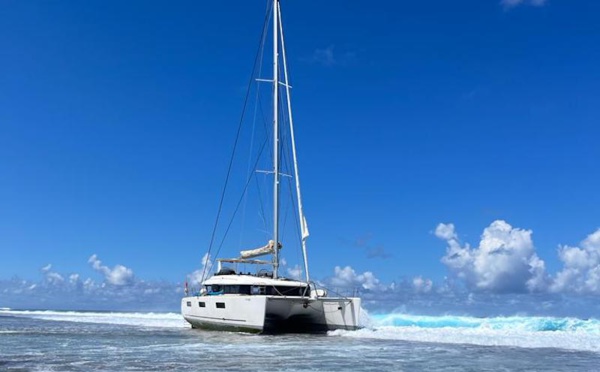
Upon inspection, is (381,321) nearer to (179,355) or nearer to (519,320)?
(519,320)

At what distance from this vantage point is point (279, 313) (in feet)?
93.4

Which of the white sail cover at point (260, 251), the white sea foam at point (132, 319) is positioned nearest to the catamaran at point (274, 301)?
the white sail cover at point (260, 251)

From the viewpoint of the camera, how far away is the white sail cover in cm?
3288

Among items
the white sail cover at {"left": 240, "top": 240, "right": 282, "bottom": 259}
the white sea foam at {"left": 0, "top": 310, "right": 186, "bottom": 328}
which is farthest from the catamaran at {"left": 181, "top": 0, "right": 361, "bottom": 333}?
the white sea foam at {"left": 0, "top": 310, "right": 186, "bottom": 328}

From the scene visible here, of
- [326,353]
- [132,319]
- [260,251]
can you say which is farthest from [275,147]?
[132,319]

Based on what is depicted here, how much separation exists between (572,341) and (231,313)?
15.8m

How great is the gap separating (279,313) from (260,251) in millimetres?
5755

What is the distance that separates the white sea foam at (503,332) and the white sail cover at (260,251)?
18.8 ft

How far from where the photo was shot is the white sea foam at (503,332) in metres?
26.8

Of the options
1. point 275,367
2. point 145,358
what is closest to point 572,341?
point 275,367

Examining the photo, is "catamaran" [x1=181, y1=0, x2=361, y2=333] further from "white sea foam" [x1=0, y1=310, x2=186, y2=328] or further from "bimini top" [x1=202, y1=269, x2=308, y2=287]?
"white sea foam" [x1=0, y1=310, x2=186, y2=328]

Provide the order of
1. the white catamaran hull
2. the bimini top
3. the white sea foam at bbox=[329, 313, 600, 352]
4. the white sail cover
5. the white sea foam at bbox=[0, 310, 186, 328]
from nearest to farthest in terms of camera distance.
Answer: the white sea foam at bbox=[329, 313, 600, 352] → the white catamaran hull → the bimini top → the white sail cover → the white sea foam at bbox=[0, 310, 186, 328]

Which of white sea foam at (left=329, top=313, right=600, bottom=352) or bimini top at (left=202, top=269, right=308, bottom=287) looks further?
bimini top at (left=202, top=269, right=308, bottom=287)

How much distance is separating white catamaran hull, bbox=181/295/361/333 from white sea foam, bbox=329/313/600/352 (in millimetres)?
878
